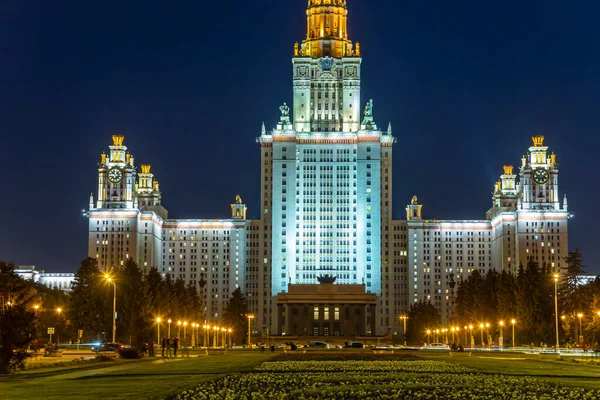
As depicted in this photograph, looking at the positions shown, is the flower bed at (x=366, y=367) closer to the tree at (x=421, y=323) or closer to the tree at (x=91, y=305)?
the tree at (x=91, y=305)

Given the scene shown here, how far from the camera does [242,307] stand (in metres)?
178

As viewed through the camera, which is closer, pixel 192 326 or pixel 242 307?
pixel 192 326

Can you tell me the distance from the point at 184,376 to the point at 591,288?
266 feet

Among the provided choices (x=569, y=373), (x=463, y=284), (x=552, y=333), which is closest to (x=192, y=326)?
(x=463, y=284)

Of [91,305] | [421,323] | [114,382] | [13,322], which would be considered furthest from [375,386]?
[421,323]

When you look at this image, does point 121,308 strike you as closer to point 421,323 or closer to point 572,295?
point 572,295

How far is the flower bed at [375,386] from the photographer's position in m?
38.1

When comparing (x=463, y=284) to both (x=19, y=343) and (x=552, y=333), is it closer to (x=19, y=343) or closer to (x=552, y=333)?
(x=552, y=333)

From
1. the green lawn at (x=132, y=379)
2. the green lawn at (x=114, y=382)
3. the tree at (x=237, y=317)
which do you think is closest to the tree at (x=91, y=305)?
the tree at (x=237, y=317)

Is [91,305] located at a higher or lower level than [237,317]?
higher

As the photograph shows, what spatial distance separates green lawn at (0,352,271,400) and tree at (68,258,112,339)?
2527 inches

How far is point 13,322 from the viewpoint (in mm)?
56844

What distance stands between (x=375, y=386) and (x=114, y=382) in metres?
12.8

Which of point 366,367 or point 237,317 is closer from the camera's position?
point 366,367
